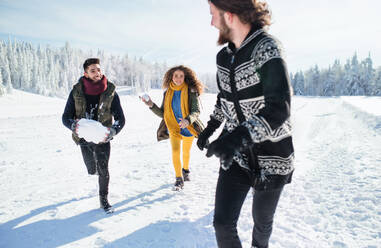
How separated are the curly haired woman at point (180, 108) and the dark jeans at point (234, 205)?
268cm

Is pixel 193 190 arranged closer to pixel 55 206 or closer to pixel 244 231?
pixel 244 231

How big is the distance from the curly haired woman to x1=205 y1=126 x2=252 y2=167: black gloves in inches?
122

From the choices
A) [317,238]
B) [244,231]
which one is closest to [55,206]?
[244,231]

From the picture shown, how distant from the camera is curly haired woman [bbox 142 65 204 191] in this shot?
4523 millimetres

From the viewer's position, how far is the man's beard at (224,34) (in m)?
1.75

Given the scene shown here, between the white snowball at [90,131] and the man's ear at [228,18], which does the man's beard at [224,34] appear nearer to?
the man's ear at [228,18]

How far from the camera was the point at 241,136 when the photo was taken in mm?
1366

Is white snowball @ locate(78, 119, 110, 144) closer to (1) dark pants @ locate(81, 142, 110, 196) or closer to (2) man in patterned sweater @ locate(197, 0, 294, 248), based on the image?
(1) dark pants @ locate(81, 142, 110, 196)

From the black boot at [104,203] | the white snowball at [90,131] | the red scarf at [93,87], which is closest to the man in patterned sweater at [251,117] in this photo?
the white snowball at [90,131]

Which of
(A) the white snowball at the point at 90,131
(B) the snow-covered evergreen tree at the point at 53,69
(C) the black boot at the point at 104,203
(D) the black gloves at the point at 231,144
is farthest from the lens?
(B) the snow-covered evergreen tree at the point at 53,69

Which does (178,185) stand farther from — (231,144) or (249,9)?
(249,9)

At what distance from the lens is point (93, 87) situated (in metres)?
3.47

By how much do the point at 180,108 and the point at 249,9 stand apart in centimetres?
317

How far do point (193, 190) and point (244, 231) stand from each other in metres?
1.55
